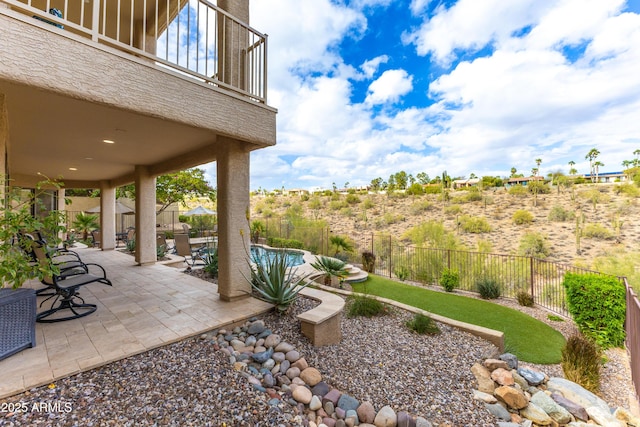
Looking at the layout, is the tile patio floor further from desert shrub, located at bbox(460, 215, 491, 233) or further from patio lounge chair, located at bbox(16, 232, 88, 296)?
desert shrub, located at bbox(460, 215, 491, 233)

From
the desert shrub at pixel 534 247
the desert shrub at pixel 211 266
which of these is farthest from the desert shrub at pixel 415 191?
the desert shrub at pixel 211 266

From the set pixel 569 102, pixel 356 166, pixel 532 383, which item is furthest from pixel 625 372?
pixel 356 166

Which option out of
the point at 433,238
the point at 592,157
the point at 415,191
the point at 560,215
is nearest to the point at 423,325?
the point at 433,238

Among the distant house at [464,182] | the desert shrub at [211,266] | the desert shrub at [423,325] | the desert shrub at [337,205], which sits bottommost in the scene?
the desert shrub at [423,325]

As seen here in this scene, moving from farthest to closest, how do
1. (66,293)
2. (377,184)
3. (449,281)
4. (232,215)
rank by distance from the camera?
(377,184) → (449,281) → (232,215) → (66,293)

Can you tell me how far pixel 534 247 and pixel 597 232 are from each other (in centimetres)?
426

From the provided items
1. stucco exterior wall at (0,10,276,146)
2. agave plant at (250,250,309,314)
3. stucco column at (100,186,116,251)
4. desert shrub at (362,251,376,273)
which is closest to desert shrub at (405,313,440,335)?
agave plant at (250,250,309,314)

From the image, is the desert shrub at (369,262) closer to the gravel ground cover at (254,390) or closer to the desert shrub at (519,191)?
the gravel ground cover at (254,390)

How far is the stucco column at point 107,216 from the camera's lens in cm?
1048

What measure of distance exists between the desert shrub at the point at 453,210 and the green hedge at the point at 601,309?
1640cm

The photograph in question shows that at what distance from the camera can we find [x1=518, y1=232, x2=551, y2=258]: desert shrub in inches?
573

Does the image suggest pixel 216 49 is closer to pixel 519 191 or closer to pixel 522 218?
pixel 522 218

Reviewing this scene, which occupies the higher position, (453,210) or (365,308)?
(453,210)

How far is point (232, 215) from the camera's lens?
470 cm
